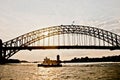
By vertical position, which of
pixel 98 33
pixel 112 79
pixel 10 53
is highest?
pixel 98 33

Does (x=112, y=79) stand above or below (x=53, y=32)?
below

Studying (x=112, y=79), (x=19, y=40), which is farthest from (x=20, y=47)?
(x=112, y=79)

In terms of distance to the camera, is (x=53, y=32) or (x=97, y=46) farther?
(x=53, y=32)

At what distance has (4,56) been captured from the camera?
99.5 m

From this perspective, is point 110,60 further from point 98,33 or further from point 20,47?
point 20,47

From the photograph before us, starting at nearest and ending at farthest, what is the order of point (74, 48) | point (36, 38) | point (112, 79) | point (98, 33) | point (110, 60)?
point (112, 79) < point (74, 48) < point (36, 38) < point (98, 33) < point (110, 60)

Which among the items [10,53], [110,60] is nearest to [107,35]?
[10,53]

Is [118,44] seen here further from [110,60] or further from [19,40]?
[110,60]

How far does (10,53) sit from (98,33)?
3112 cm

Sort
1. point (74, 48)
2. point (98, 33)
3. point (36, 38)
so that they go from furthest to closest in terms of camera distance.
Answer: point (98, 33)
point (36, 38)
point (74, 48)

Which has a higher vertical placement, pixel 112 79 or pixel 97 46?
pixel 97 46

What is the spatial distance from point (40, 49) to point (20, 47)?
21.7 ft

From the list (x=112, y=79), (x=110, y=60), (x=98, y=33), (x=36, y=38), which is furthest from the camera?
(x=110, y=60)

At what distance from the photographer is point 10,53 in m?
96.1
